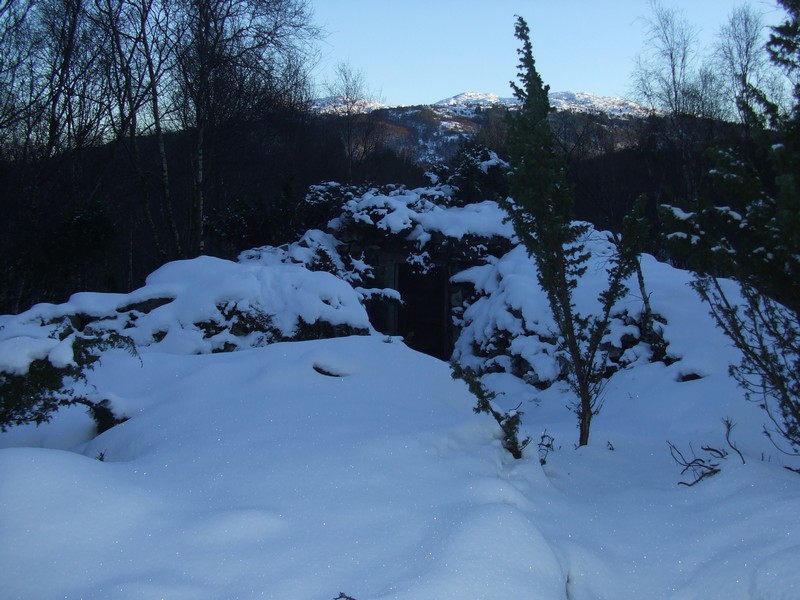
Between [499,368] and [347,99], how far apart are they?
14.8 m

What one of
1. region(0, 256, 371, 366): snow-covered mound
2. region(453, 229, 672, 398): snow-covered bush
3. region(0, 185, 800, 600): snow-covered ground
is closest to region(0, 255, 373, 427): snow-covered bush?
region(0, 256, 371, 366): snow-covered mound

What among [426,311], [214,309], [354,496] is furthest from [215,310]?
[426,311]

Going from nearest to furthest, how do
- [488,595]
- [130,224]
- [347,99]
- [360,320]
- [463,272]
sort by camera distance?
[488,595]
[360,320]
[463,272]
[130,224]
[347,99]

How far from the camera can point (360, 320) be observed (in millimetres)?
7027

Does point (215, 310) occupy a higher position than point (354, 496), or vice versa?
point (215, 310)

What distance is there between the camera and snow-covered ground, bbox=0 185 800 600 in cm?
193

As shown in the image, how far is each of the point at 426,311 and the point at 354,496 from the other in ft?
28.8

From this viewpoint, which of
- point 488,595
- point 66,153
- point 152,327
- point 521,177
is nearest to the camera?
point 488,595

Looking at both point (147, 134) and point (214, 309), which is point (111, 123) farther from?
point (214, 309)

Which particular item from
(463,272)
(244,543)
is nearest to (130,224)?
(463,272)

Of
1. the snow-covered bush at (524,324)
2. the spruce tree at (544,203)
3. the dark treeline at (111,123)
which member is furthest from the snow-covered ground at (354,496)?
the dark treeline at (111,123)

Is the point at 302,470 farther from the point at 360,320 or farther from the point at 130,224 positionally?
the point at 130,224

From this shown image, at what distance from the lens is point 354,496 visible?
2.47 metres

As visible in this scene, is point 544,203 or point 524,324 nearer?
point 544,203
